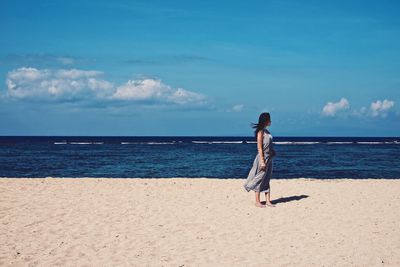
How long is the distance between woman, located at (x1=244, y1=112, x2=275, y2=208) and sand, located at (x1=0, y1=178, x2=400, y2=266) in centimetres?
59

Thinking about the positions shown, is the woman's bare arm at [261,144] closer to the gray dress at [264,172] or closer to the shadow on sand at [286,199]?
the gray dress at [264,172]

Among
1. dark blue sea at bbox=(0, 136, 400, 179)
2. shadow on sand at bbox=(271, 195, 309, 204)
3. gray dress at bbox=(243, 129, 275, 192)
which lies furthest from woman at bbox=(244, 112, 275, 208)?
dark blue sea at bbox=(0, 136, 400, 179)

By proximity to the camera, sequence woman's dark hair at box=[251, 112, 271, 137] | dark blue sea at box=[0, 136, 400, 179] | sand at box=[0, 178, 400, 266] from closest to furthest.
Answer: sand at box=[0, 178, 400, 266]
woman's dark hair at box=[251, 112, 271, 137]
dark blue sea at box=[0, 136, 400, 179]

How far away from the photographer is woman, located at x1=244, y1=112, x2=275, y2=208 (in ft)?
33.1

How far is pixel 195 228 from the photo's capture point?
8.25m

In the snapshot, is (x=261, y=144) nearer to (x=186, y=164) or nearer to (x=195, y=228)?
(x=195, y=228)

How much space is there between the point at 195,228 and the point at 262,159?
290 cm

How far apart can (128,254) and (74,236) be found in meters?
1.56

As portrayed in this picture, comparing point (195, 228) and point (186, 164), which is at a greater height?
point (195, 228)

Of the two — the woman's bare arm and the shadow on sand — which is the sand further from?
the woman's bare arm

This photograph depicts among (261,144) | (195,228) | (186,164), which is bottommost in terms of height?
(186,164)

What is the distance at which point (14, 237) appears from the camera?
7.44 meters

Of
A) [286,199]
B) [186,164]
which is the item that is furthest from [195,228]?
[186,164]

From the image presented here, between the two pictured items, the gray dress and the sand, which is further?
the gray dress
